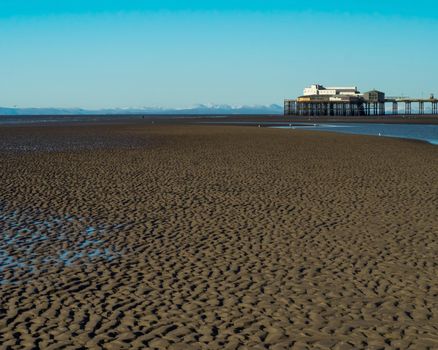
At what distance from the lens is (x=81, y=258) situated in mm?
10336

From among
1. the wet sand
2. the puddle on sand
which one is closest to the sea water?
the wet sand

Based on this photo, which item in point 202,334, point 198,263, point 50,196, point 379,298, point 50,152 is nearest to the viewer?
point 202,334

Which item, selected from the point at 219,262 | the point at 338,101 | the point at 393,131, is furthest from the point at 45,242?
the point at 338,101

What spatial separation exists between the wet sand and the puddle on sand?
0.14ft

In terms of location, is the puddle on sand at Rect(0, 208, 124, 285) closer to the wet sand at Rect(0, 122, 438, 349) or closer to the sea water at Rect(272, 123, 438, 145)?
the wet sand at Rect(0, 122, 438, 349)

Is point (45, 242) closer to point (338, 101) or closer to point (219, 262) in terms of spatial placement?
point (219, 262)

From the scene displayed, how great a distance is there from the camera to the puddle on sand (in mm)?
10039

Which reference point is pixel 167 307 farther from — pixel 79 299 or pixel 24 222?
pixel 24 222

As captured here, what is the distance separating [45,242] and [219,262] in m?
3.97

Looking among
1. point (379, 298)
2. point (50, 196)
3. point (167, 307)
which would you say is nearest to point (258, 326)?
point (167, 307)

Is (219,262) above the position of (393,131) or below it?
below

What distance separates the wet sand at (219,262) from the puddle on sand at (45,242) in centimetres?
4

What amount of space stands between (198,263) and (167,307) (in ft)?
7.58

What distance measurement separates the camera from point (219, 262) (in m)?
10.0
